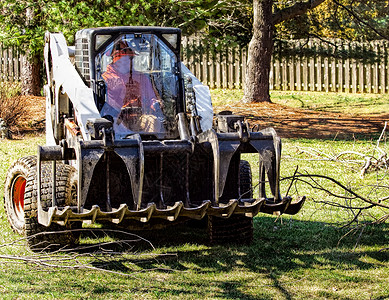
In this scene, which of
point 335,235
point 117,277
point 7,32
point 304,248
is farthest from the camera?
point 7,32

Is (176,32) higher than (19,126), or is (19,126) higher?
(176,32)

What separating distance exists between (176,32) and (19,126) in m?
9.43

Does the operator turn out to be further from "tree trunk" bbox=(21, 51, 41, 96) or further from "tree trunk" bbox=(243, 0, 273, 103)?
"tree trunk" bbox=(21, 51, 41, 96)

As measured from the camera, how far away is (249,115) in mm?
17422

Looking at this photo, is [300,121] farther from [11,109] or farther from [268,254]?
[268,254]

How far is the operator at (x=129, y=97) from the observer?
7.84 m

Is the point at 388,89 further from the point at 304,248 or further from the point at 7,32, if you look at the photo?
the point at 304,248

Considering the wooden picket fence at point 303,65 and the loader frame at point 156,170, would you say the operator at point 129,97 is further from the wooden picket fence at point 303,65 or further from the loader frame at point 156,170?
the wooden picket fence at point 303,65

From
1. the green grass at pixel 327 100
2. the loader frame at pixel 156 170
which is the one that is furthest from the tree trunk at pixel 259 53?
the loader frame at pixel 156 170

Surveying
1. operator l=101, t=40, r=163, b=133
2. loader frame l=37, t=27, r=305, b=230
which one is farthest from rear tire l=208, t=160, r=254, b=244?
operator l=101, t=40, r=163, b=133

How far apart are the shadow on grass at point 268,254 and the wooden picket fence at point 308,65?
614 inches

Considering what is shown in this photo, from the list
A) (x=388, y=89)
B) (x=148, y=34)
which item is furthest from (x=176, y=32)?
(x=388, y=89)

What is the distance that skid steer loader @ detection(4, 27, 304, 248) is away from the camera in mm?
6445

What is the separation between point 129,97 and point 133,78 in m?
0.24
